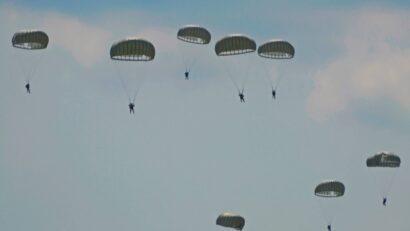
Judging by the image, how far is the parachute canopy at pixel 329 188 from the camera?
436 ft

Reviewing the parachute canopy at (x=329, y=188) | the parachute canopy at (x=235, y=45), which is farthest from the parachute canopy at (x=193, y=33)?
the parachute canopy at (x=329, y=188)

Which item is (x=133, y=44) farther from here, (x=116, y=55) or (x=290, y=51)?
(x=290, y=51)

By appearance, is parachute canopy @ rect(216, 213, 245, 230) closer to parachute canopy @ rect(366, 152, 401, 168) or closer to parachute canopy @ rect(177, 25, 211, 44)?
parachute canopy @ rect(366, 152, 401, 168)

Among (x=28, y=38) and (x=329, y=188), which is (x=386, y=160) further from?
(x=28, y=38)

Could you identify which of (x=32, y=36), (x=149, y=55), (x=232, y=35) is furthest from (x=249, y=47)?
(x=32, y=36)

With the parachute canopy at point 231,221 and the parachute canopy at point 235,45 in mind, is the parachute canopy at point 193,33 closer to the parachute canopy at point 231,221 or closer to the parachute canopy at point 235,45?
the parachute canopy at point 235,45

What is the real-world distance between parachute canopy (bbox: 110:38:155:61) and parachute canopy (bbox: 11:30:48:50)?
837 centimetres

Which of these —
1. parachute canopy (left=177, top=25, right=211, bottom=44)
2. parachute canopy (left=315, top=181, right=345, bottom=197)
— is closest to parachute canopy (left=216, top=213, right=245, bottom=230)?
parachute canopy (left=315, top=181, right=345, bottom=197)

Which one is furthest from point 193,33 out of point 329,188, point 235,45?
point 329,188

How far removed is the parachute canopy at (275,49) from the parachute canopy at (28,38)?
19892 millimetres

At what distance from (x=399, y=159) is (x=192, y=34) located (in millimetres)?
27454

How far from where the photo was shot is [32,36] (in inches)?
4712

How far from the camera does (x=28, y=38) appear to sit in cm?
11962

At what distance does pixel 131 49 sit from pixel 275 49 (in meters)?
15.6
